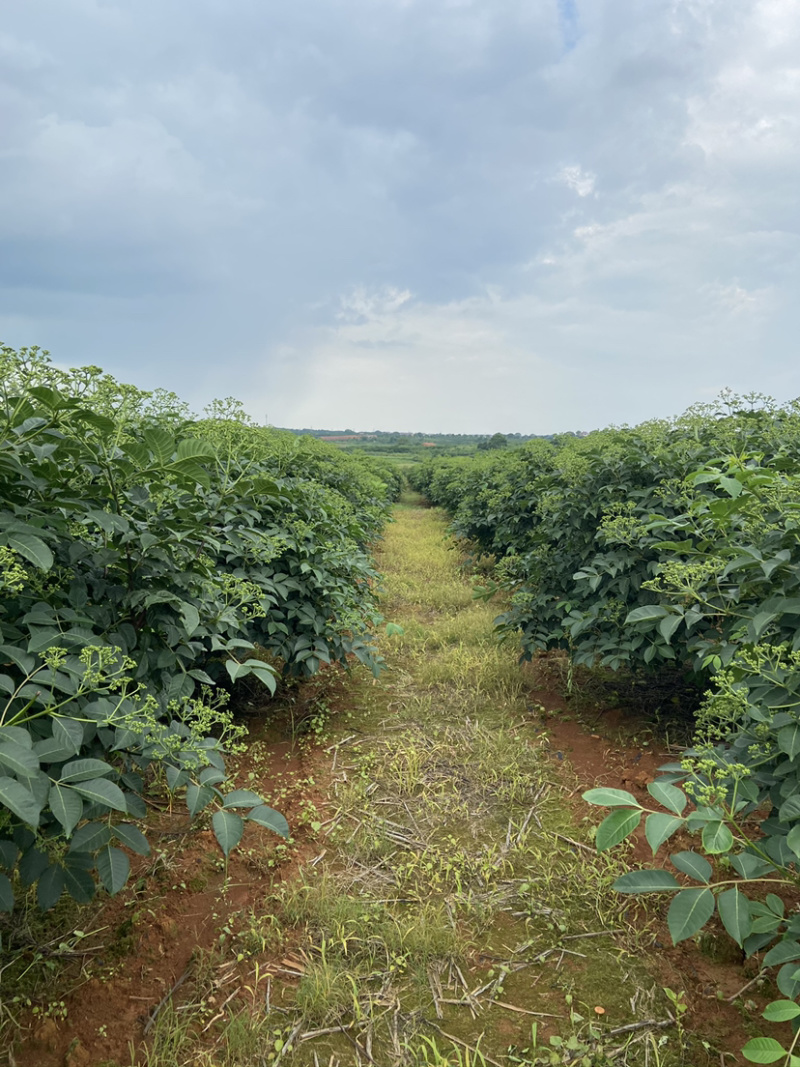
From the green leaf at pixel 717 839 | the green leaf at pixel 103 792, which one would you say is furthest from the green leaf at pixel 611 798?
the green leaf at pixel 103 792

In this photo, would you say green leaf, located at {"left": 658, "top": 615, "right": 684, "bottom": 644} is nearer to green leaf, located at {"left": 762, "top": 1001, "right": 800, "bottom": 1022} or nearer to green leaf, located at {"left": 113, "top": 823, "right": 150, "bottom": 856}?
green leaf, located at {"left": 762, "top": 1001, "right": 800, "bottom": 1022}

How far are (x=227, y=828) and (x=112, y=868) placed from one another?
330mm

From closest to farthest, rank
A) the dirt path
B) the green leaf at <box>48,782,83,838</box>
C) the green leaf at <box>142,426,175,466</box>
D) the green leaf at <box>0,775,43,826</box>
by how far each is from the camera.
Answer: the green leaf at <box>0,775,43,826</box> → the green leaf at <box>48,782,83,838</box> → the green leaf at <box>142,426,175,466</box> → the dirt path

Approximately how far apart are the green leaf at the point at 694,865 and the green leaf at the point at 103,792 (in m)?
1.31

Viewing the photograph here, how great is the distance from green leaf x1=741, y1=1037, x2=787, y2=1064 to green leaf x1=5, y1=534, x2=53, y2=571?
1869 millimetres

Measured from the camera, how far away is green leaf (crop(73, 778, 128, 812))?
1.25m

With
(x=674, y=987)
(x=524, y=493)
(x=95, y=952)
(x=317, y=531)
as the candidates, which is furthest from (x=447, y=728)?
(x=524, y=493)

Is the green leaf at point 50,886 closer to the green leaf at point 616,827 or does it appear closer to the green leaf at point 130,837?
the green leaf at point 130,837

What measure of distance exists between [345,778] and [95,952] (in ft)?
4.72

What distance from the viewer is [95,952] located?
2000 millimetres

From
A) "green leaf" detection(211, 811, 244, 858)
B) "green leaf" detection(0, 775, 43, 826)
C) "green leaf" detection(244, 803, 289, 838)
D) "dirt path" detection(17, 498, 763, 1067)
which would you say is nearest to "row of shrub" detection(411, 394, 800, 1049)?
"dirt path" detection(17, 498, 763, 1067)

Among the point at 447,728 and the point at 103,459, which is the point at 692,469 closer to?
the point at 447,728

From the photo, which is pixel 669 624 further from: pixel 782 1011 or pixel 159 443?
pixel 159 443

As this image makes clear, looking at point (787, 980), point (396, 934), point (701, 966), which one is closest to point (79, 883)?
point (396, 934)
